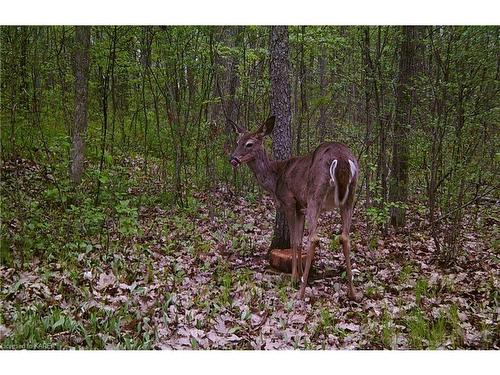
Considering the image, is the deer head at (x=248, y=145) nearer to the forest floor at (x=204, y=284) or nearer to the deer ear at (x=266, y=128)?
the deer ear at (x=266, y=128)

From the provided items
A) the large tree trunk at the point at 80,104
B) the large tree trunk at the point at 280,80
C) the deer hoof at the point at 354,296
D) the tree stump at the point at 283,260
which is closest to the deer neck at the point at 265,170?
the large tree trunk at the point at 280,80

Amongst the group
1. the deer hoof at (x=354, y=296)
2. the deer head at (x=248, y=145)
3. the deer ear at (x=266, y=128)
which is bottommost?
the deer hoof at (x=354, y=296)

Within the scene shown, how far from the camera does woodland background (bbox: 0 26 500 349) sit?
3523 mm

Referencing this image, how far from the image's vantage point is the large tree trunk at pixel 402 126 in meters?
4.82

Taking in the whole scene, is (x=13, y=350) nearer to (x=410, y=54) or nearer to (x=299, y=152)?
(x=299, y=152)

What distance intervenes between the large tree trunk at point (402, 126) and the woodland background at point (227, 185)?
0.06 feet

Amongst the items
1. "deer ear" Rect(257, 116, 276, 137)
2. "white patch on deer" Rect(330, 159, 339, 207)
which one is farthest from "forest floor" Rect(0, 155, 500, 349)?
"deer ear" Rect(257, 116, 276, 137)

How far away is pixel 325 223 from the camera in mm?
5469

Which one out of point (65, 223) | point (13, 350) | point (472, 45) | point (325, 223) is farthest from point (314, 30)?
point (13, 350)

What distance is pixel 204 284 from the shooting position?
161 inches

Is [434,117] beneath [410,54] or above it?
beneath

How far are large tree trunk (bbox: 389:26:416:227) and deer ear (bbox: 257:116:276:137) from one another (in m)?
1.42

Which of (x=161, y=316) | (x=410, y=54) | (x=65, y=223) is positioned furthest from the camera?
(x=410, y=54)

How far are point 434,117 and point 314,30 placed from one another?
1336 mm
